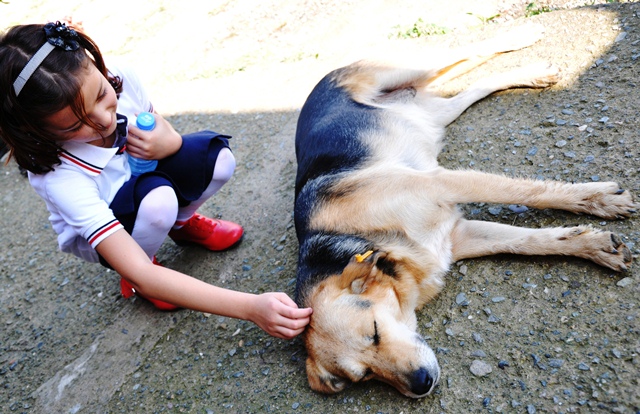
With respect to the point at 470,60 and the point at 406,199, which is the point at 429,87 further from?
the point at 406,199

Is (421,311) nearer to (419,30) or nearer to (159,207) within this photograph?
(159,207)

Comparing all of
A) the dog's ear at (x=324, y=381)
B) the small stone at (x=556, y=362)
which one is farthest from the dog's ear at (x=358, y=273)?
the small stone at (x=556, y=362)

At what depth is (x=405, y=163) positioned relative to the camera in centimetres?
342

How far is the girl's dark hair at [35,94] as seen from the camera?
7.82 feet

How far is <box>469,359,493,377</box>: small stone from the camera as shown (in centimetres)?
234

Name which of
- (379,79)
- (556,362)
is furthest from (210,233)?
(556,362)

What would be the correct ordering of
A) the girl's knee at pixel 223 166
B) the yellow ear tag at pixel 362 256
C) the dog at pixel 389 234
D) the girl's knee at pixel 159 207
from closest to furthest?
the dog at pixel 389 234 → the yellow ear tag at pixel 362 256 → the girl's knee at pixel 159 207 → the girl's knee at pixel 223 166

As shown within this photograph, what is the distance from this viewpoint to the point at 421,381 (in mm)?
2277

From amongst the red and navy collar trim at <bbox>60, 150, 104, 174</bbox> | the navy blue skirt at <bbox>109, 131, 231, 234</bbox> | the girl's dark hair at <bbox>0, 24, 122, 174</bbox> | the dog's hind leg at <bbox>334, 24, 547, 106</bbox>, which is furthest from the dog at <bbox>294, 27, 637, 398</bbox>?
the girl's dark hair at <bbox>0, 24, 122, 174</bbox>

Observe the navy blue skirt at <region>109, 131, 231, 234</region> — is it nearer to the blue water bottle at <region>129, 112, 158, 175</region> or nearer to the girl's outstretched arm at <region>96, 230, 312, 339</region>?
the blue water bottle at <region>129, 112, 158, 175</region>

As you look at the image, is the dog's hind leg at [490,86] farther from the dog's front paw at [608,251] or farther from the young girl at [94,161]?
the young girl at [94,161]

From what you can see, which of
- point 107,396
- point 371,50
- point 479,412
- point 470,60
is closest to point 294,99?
point 371,50

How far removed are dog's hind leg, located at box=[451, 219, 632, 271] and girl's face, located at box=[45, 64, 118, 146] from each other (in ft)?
6.62

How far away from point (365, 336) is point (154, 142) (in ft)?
5.69
